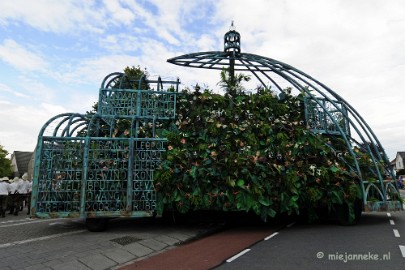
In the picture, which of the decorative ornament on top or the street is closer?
the street

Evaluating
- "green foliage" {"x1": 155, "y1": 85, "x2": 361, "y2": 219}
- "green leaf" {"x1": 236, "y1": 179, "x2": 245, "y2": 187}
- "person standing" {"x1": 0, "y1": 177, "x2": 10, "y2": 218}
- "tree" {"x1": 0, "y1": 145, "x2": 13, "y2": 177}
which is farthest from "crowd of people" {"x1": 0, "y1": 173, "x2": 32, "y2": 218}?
"tree" {"x1": 0, "y1": 145, "x2": 13, "y2": 177}

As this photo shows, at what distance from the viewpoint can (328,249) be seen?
630 cm

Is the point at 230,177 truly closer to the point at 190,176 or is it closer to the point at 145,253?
the point at 190,176

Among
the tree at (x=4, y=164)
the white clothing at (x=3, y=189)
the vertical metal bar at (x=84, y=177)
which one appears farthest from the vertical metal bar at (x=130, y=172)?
the tree at (x=4, y=164)

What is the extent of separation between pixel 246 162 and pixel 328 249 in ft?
9.67

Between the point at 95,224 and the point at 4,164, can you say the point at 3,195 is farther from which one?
the point at 4,164

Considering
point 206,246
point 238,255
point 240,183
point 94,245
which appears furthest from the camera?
point 240,183

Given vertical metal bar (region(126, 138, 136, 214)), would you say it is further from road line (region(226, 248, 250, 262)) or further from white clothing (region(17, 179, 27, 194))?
white clothing (region(17, 179, 27, 194))

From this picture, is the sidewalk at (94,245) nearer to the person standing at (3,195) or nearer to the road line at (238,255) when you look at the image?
the road line at (238,255)

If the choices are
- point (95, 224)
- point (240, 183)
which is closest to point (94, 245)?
point (95, 224)

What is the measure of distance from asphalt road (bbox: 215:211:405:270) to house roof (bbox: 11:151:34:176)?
5284 centimetres

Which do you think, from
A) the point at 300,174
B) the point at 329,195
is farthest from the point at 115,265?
the point at 329,195

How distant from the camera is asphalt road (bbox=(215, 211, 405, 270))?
538cm

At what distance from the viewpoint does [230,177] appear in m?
8.20
